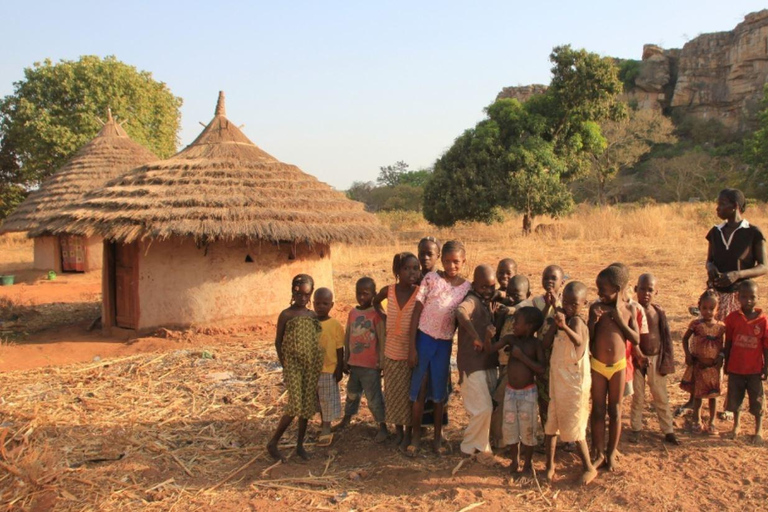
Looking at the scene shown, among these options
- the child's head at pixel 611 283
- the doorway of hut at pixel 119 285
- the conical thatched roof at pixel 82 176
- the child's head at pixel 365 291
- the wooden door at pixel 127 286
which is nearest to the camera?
the child's head at pixel 611 283

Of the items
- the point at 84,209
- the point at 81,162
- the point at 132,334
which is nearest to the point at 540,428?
the point at 132,334

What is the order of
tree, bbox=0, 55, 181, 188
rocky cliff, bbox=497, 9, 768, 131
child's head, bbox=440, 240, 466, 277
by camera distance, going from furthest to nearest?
rocky cliff, bbox=497, 9, 768, 131, tree, bbox=0, 55, 181, 188, child's head, bbox=440, 240, 466, 277

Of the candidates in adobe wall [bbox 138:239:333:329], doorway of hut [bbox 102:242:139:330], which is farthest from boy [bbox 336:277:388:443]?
doorway of hut [bbox 102:242:139:330]

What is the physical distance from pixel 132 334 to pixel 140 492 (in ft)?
14.9

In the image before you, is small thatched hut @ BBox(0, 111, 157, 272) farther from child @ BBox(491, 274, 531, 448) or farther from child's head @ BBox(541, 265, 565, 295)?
child's head @ BBox(541, 265, 565, 295)

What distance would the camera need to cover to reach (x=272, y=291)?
306 inches

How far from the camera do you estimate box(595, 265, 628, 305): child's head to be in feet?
Answer: 11.0

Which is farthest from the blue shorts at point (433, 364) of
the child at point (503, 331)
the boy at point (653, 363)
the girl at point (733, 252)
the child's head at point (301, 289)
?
the girl at point (733, 252)

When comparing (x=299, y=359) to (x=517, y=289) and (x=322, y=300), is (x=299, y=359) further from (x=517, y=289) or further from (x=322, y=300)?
(x=517, y=289)

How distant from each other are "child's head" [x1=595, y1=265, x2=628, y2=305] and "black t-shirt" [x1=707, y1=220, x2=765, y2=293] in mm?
1302

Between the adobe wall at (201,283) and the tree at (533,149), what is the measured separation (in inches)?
393

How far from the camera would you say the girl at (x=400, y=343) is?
12.8ft

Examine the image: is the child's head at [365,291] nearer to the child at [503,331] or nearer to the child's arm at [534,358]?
the child at [503,331]

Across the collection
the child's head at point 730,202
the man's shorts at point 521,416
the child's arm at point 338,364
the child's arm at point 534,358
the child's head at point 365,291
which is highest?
the child's head at point 730,202
